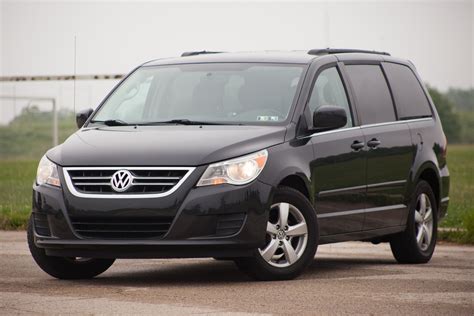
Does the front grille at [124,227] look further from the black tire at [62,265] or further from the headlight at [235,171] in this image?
the black tire at [62,265]

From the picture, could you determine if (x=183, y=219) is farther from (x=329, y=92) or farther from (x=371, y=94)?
(x=371, y=94)

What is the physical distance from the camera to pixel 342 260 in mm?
13188

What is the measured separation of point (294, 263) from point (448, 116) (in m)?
42.9

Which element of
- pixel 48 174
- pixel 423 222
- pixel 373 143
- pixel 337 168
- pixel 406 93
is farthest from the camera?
pixel 406 93

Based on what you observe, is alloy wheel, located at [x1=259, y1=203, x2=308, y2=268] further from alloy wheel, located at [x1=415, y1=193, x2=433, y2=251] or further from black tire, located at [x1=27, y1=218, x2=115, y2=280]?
alloy wheel, located at [x1=415, y1=193, x2=433, y2=251]

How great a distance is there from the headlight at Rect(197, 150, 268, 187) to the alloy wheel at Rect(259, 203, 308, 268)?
0.36 metres

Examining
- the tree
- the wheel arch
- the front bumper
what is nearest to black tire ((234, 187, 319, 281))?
the front bumper

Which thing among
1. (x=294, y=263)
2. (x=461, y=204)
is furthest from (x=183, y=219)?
(x=461, y=204)

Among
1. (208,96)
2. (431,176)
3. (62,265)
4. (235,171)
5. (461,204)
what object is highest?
(208,96)

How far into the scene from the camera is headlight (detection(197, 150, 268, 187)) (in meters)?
10.1

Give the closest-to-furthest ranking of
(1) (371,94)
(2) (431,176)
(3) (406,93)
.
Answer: (1) (371,94) < (3) (406,93) < (2) (431,176)

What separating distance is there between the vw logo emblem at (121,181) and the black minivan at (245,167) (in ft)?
0.05

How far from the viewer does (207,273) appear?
1158 centimetres

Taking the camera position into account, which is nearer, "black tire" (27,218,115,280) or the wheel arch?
"black tire" (27,218,115,280)
